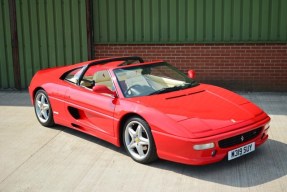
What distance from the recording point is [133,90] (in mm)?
6789

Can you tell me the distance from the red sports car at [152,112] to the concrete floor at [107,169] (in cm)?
23

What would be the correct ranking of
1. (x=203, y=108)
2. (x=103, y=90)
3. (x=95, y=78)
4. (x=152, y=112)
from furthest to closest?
(x=95, y=78) → (x=103, y=90) → (x=203, y=108) → (x=152, y=112)

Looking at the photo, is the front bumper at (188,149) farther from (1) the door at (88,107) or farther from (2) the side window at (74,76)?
(2) the side window at (74,76)

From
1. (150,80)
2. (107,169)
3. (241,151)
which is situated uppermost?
(150,80)

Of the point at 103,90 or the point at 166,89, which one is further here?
the point at 166,89

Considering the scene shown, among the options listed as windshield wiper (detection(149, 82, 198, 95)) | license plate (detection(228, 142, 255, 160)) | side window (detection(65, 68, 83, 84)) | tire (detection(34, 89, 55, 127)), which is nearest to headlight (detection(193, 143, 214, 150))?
license plate (detection(228, 142, 255, 160))

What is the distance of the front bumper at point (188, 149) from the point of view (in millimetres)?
5688

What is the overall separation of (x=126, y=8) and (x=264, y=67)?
3.47 m

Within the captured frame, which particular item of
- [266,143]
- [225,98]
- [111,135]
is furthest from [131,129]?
[266,143]

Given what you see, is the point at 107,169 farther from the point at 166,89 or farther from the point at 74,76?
the point at 74,76

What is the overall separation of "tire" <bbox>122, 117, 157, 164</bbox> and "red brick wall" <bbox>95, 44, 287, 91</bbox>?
477 cm

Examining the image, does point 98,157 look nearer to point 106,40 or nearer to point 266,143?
point 266,143

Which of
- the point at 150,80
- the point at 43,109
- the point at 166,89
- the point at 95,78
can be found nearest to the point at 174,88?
the point at 166,89

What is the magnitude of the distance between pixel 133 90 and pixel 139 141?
2.81 feet
